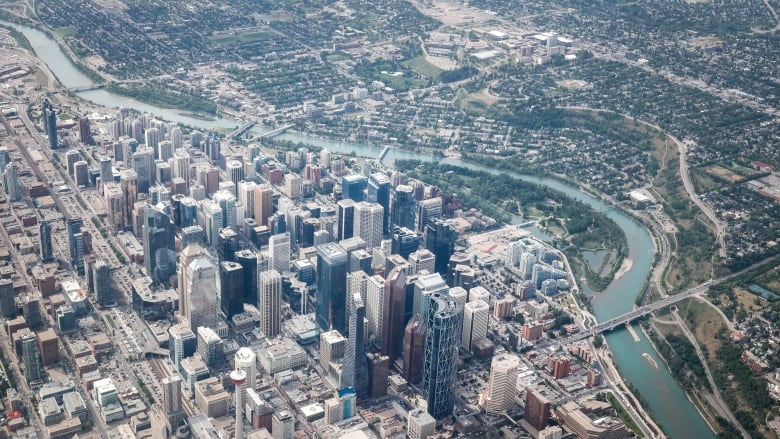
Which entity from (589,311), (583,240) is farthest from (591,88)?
(589,311)

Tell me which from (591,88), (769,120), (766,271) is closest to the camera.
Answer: (766,271)

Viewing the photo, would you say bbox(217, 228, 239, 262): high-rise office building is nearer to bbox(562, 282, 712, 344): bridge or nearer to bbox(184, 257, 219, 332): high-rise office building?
bbox(184, 257, 219, 332): high-rise office building

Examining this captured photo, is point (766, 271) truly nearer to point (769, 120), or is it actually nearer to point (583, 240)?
point (583, 240)

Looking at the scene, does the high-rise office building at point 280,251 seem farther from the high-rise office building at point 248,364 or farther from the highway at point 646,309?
the highway at point 646,309

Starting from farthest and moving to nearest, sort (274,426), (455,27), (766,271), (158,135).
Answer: (455,27), (158,135), (766,271), (274,426)

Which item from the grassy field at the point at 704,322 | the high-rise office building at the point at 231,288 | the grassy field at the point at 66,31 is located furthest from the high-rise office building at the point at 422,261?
the grassy field at the point at 66,31

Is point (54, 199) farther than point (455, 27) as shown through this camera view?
No

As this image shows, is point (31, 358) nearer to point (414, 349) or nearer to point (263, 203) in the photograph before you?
point (414, 349)
